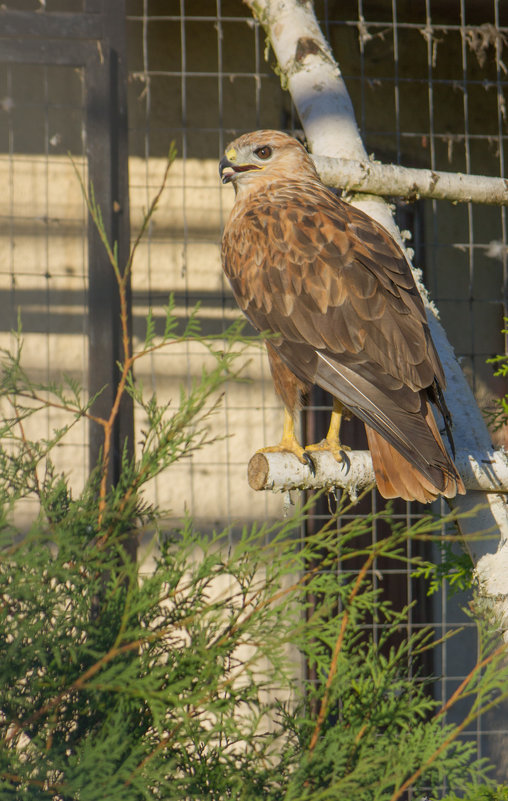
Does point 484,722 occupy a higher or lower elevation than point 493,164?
lower

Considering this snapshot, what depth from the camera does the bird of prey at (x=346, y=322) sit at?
171 centimetres

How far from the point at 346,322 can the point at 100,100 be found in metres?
1.05

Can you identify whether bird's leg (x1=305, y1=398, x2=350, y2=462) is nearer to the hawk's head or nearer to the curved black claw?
the curved black claw

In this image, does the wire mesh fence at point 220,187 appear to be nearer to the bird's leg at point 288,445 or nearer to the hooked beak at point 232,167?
the hooked beak at point 232,167

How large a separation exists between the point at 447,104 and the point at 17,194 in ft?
6.61

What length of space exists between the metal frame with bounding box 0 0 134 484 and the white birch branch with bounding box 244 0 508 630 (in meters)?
0.46

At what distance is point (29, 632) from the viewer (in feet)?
3.30

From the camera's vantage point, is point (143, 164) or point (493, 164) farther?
point (493, 164)

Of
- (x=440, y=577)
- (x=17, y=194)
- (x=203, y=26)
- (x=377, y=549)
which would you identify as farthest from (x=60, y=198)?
(x=377, y=549)

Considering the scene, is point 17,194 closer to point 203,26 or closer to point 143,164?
point 143,164

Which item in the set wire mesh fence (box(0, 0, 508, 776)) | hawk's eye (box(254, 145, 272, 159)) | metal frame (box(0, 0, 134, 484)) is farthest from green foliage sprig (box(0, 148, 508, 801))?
wire mesh fence (box(0, 0, 508, 776))

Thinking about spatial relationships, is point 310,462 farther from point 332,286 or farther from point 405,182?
point 405,182

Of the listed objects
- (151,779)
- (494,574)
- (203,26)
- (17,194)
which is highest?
(203,26)

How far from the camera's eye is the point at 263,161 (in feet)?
7.72
